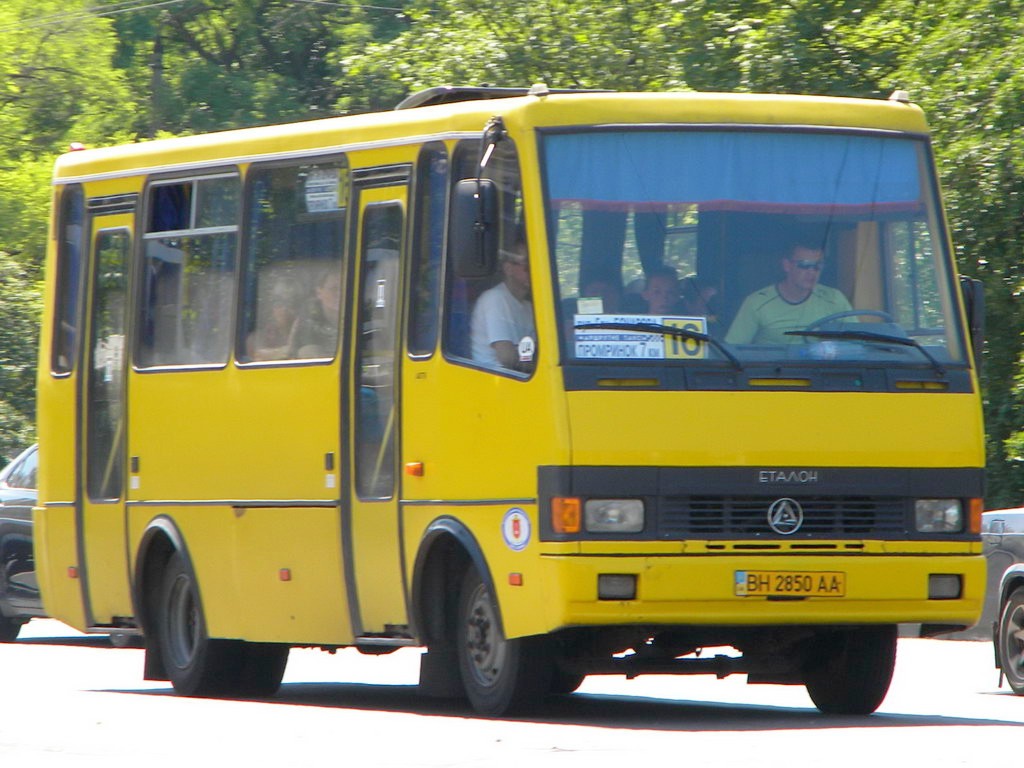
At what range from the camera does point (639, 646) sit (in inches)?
447

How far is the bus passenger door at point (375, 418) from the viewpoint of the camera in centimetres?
1192

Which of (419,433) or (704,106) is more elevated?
(704,106)

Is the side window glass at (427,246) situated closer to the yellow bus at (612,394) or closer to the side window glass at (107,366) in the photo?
the yellow bus at (612,394)

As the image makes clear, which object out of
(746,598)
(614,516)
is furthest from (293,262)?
(746,598)

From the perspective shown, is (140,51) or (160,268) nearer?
(160,268)

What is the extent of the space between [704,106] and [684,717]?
300 cm

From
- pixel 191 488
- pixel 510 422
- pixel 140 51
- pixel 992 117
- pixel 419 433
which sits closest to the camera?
pixel 510 422

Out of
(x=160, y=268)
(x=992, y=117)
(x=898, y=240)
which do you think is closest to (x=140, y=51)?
(x=992, y=117)

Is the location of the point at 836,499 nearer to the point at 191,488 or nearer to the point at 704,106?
the point at 704,106

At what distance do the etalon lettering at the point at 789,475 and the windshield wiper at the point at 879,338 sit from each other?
2.11 feet

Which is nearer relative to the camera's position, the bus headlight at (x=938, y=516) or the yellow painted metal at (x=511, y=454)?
the yellow painted metal at (x=511, y=454)

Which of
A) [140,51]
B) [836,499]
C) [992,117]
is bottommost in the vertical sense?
[836,499]

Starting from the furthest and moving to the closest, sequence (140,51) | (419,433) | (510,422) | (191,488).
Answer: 1. (140,51)
2. (191,488)
3. (419,433)
4. (510,422)

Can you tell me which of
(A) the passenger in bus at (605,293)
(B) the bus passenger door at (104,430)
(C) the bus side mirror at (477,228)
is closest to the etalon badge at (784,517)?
(A) the passenger in bus at (605,293)
